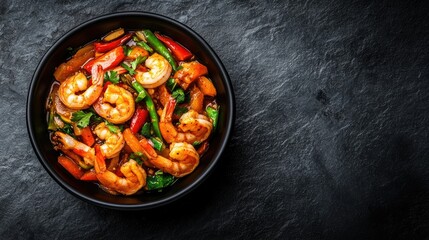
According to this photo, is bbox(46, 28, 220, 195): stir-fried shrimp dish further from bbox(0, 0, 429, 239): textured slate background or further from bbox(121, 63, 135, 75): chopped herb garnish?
bbox(0, 0, 429, 239): textured slate background

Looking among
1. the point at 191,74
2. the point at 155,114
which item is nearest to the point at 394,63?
the point at 191,74

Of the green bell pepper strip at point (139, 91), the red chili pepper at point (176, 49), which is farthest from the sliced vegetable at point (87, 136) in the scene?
the red chili pepper at point (176, 49)

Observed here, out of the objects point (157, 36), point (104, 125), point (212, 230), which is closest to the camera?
point (104, 125)

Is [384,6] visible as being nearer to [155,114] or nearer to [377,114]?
[377,114]

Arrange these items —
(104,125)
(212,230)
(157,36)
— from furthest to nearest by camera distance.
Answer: (212,230) < (157,36) < (104,125)

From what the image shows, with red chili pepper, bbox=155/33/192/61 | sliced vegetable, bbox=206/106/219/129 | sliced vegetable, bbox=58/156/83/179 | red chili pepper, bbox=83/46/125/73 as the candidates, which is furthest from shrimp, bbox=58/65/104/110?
sliced vegetable, bbox=206/106/219/129

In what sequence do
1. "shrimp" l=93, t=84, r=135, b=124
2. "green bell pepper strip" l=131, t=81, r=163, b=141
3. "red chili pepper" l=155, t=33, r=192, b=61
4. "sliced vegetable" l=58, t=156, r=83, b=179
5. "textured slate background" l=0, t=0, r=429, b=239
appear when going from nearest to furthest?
"shrimp" l=93, t=84, r=135, b=124 < "green bell pepper strip" l=131, t=81, r=163, b=141 < "sliced vegetable" l=58, t=156, r=83, b=179 < "red chili pepper" l=155, t=33, r=192, b=61 < "textured slate background" l=0, t=0, r=429, b=239

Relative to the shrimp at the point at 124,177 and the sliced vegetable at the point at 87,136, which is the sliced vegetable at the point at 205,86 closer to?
the shrimp at the point at 124,177
